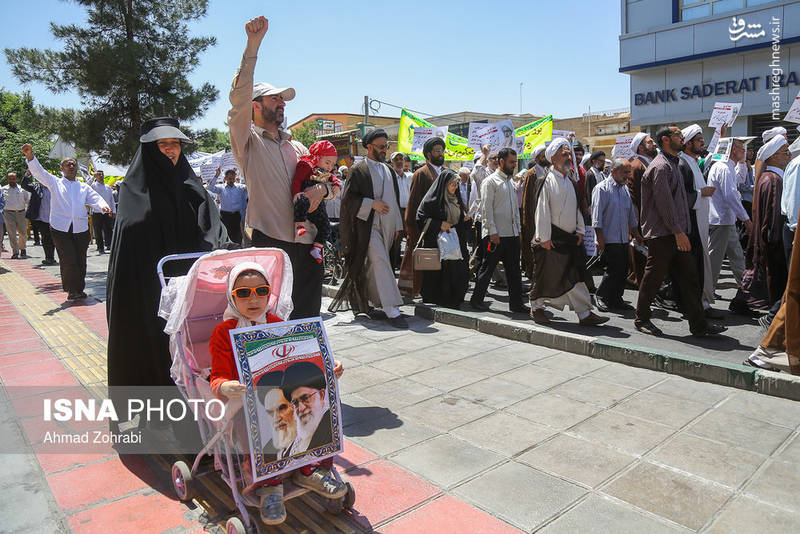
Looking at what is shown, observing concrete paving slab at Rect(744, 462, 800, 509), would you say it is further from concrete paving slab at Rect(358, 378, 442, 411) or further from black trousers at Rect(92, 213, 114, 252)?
black trousers at Rect(92, 213, 114, 252)

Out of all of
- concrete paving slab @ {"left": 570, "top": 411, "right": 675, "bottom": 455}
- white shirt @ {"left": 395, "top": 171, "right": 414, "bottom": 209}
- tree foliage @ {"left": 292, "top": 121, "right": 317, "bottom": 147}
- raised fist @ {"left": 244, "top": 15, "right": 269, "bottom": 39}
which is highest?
tree foliage @ {"left": 292, "top": 121, "right": 317, "bottom": 147}

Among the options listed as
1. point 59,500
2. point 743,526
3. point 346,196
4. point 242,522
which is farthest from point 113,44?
point 743,526

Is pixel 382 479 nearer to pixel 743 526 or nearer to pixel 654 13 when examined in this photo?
pixel 743 526

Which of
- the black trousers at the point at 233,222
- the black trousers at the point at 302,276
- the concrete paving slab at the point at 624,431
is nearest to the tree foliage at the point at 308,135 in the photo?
the black trousers at the point at 233,222

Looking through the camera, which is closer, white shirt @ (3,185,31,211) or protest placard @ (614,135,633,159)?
protest placard @ (614,135,633,159)

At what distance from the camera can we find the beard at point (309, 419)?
105 inches

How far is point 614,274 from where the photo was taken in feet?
25.5

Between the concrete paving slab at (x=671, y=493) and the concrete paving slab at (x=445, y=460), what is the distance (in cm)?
71

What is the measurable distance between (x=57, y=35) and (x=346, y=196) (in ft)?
26.1

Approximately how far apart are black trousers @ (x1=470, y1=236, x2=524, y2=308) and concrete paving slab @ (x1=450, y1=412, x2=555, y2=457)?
3522 millimetres

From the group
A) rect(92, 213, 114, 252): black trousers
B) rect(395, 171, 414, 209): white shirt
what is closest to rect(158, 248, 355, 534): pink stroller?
rect(395, 171, 414, 209): white shirt

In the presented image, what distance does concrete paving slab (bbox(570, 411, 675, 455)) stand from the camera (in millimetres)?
3600

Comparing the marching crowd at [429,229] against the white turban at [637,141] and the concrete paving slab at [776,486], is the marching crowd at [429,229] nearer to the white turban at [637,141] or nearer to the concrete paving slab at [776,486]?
the white turban at [637,141]

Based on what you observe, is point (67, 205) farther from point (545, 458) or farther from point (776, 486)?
point (776, 486)
